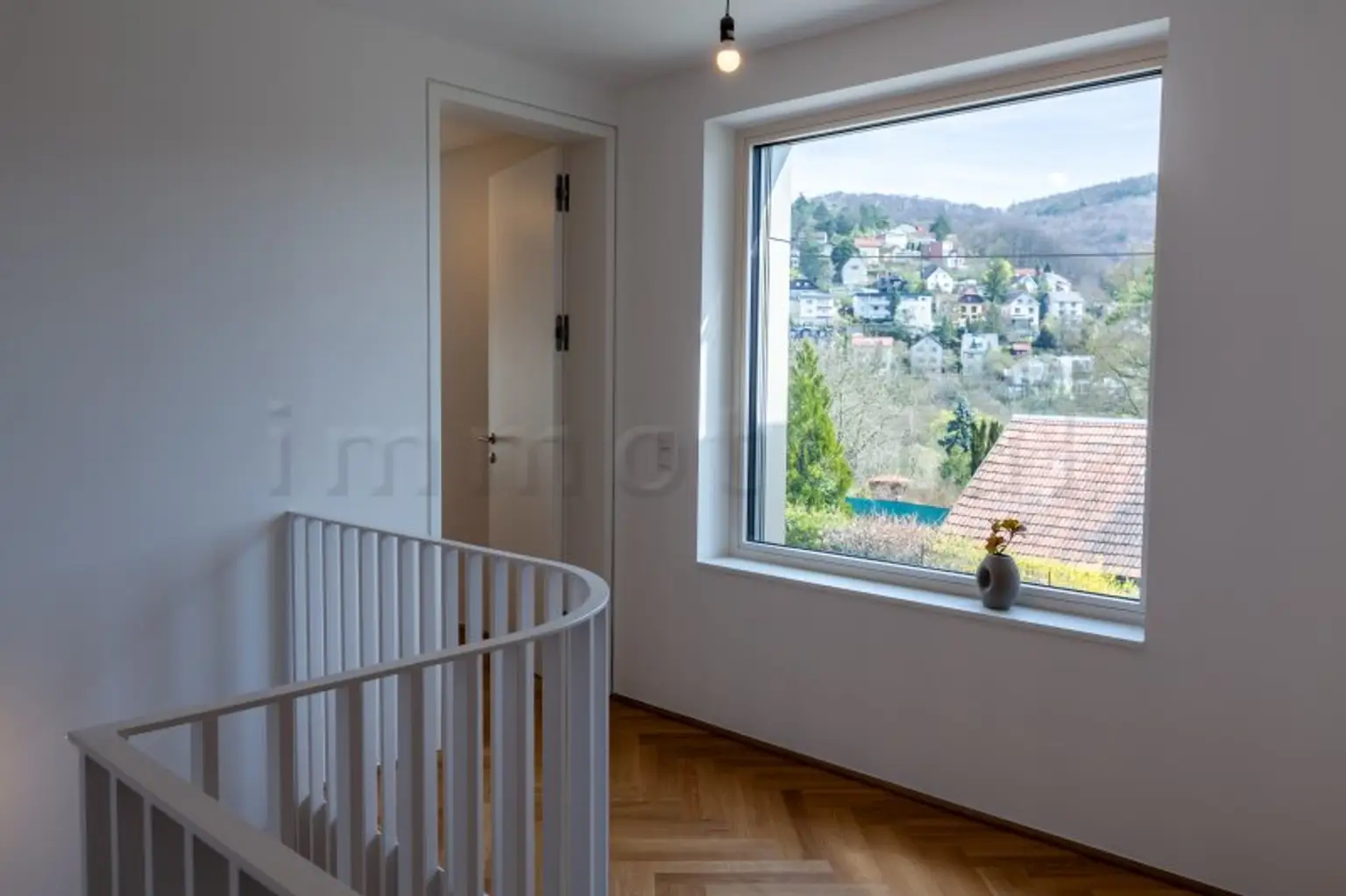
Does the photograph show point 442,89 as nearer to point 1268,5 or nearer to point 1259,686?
point 1268,5

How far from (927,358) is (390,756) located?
2136 millimetres

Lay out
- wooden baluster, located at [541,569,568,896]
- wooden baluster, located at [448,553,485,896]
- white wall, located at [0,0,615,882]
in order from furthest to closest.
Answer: white wall, located at [0,0,615,882], wooden baluster, located at [541,569,568,896], wooden baluster, located at [448,553,485,896]

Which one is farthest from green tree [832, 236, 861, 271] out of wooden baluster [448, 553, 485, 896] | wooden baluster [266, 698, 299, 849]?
wooden baluster [266, 698, 299, 849]

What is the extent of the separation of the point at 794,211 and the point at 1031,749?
82.5 inches

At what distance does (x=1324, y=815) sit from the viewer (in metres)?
2.44

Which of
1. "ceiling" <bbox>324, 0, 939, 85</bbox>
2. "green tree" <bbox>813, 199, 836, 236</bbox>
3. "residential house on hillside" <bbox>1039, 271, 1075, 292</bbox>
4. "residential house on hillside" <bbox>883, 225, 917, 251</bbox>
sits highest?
"ceiling" <bbox>324, 0, 939, 85</bbox>

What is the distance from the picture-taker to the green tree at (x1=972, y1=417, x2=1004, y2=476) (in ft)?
10.6

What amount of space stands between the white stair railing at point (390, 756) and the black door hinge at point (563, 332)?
1.51 m

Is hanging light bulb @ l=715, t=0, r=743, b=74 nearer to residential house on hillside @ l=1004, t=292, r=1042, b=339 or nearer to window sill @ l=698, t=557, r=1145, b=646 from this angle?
residential house on hillside @ l=1004, t=292, r=1042, b=339

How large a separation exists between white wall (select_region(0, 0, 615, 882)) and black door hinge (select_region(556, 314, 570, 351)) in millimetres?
847

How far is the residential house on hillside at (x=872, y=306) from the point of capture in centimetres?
353

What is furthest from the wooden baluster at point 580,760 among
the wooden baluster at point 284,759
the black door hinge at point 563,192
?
the black door hinge at point 563,192

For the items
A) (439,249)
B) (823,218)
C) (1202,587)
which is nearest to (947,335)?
(823,218)

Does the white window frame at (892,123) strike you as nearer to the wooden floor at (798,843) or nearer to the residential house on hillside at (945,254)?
the residential house on hillside at (945,254)
